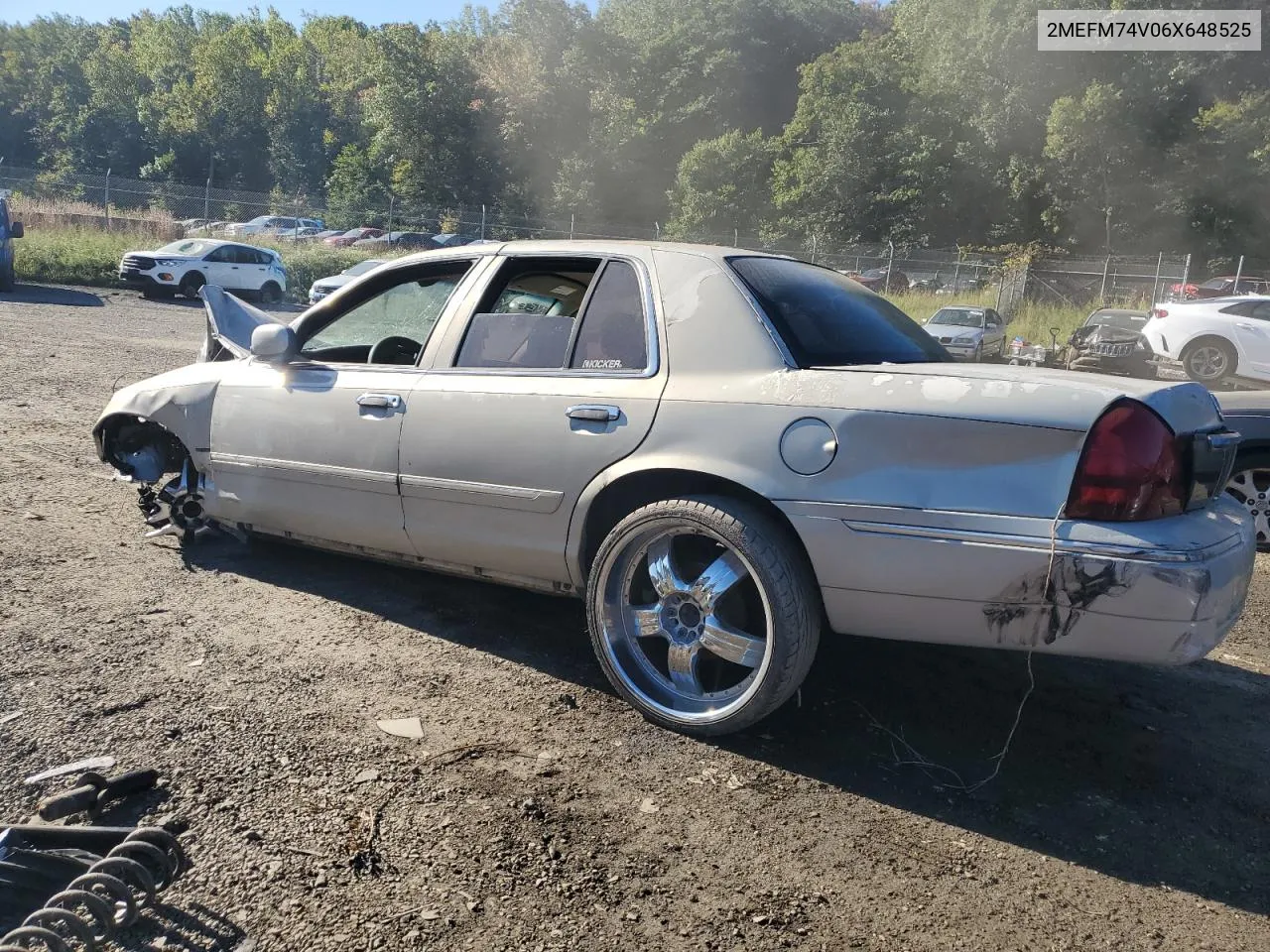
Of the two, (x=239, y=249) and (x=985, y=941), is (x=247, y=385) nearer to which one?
(x=985, y=941)

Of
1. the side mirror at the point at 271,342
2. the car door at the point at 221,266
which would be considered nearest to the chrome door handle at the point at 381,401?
the side mirror at the point at 271,342

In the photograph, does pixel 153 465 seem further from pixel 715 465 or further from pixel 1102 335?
pixel 1102 335

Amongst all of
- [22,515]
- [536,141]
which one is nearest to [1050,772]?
[22,515]

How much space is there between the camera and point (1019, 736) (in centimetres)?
319

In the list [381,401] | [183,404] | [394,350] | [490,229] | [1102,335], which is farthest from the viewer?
[490,229]

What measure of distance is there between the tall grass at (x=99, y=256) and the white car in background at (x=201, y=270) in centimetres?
121

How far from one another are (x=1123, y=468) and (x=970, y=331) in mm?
20081

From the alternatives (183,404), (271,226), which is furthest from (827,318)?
(271,226)

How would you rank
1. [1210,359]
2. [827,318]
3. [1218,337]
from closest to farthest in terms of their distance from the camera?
[827,318] → [1218,337] → [1210,359]

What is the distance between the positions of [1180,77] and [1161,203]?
537cm

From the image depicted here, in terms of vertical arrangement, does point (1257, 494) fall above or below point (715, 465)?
below

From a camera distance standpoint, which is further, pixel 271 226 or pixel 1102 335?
pixel 271 226

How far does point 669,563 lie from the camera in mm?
3189

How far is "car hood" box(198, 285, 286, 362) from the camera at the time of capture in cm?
471
